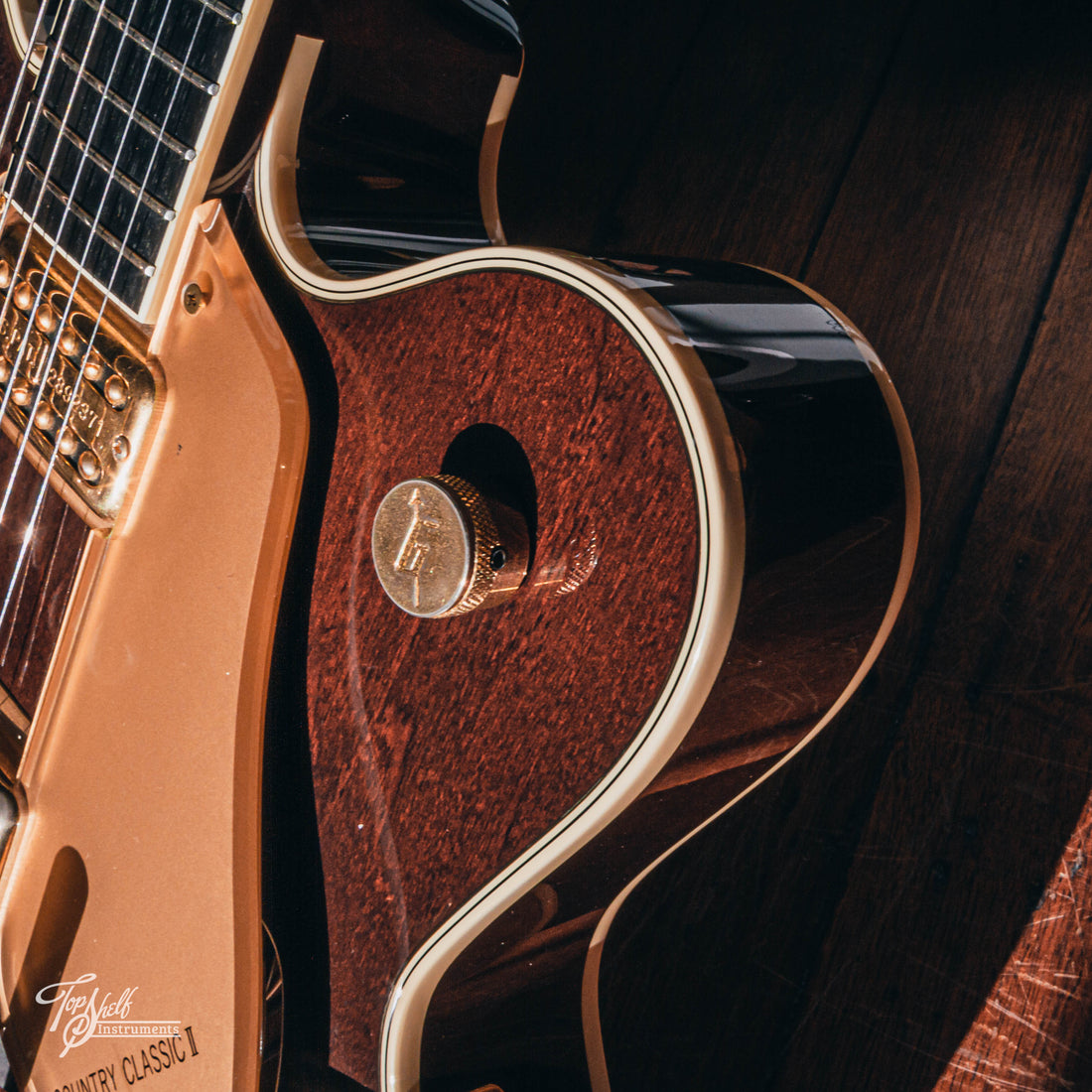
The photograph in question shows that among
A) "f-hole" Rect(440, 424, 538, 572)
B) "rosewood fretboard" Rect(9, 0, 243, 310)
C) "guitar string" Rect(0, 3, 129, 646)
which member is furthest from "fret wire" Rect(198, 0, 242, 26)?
"f-hole" Rect(440, 424, 538, 572)

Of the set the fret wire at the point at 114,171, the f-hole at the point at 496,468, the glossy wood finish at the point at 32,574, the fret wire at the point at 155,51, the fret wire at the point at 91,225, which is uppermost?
the fret wire at the point at 155,51

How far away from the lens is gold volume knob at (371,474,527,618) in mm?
364

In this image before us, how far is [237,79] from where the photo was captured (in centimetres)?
45

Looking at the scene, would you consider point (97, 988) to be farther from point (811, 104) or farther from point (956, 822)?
point (811, 104)

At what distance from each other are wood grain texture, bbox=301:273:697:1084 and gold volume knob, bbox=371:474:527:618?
0.05ft

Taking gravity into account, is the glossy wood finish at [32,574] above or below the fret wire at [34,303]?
below

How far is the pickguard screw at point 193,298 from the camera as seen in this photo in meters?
0.47

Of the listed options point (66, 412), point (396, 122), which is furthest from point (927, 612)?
point (66, 412)

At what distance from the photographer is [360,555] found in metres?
0.44

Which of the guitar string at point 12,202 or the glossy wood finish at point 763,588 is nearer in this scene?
the glossy wood finish at point 763,588

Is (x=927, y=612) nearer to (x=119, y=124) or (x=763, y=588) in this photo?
(x=763, y=588)

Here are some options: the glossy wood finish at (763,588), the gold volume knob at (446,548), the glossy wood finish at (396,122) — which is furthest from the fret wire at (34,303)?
the glossy wood finish at (763,588)

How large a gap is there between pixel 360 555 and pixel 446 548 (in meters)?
0.08

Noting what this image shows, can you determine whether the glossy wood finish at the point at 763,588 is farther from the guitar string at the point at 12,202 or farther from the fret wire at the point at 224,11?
the guitar string at the point at 12,202
